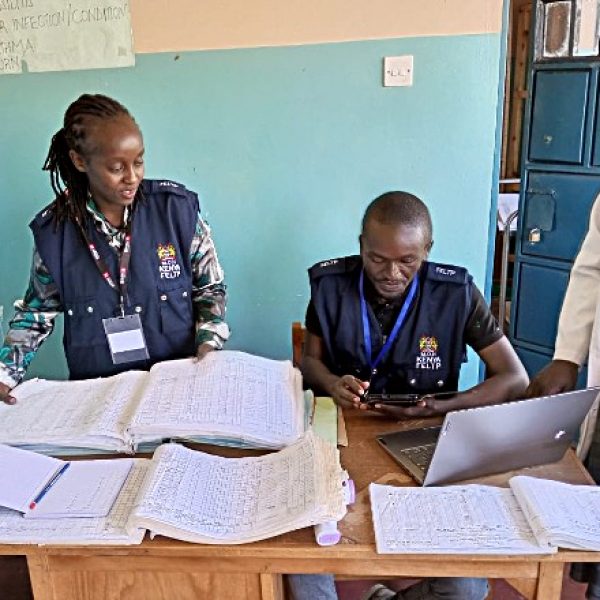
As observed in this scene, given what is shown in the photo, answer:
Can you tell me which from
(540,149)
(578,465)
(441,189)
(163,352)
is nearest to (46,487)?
(163,352)

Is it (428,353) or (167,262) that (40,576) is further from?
(428,353)

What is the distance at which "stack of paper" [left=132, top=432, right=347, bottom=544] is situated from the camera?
1022 millimetres

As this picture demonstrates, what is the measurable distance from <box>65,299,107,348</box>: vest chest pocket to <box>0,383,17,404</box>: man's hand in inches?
10.4

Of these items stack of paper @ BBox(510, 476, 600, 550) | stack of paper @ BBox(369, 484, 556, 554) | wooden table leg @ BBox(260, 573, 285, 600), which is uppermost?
stack of paper @ BBox(510, 476, 600, 550)

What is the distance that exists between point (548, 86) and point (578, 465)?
6.84 feet

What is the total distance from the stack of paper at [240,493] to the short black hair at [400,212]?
55 centimetres

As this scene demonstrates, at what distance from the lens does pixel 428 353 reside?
1.67 metres

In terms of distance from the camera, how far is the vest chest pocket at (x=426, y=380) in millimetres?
1665

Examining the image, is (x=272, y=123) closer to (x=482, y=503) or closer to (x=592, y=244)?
(x=592, y=244)

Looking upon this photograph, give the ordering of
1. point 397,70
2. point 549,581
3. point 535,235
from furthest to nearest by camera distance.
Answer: point 535,235
point 397,70
point 549,581

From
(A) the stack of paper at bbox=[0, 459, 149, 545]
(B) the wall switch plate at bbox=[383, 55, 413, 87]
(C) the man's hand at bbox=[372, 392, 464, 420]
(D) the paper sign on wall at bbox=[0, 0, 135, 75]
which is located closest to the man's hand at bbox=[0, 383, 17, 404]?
(A) the stack of paper at bbox=[0, 459, 149, 545]

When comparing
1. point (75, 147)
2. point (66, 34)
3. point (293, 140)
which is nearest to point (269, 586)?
point (75, 147)

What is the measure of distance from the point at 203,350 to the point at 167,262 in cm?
28

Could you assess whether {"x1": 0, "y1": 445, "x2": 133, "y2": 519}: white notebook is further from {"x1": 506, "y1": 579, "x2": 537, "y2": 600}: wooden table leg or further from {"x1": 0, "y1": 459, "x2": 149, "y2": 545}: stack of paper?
{"x1": 506, "y1": 579, "x2": 537, "y2": 600}: wooden table leg
